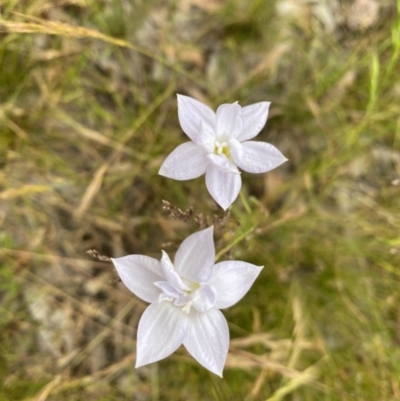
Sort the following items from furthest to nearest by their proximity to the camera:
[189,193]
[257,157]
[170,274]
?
[189,193] < [257,157] < [170,274]

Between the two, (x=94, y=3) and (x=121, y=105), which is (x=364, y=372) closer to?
(x=121, y=105)

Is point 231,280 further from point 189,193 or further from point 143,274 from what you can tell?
point 189,193

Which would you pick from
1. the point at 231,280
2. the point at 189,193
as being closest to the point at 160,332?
the point at 231,280

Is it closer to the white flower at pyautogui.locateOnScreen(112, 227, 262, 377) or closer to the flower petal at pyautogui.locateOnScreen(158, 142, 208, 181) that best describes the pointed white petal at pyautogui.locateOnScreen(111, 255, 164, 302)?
the white flower at pyautogui.locateOnScreen(112, 227, 262, 377)

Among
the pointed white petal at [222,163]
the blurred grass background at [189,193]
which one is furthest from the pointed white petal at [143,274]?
the blurred grass background at [189,193]

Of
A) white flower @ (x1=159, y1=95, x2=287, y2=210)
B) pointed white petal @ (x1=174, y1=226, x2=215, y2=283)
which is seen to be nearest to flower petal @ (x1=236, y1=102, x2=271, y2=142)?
white flower @ (x1=159, y1=95, x2=287, y2=210)

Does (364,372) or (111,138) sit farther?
(111,138)

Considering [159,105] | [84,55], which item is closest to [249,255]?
A: [159,105]
